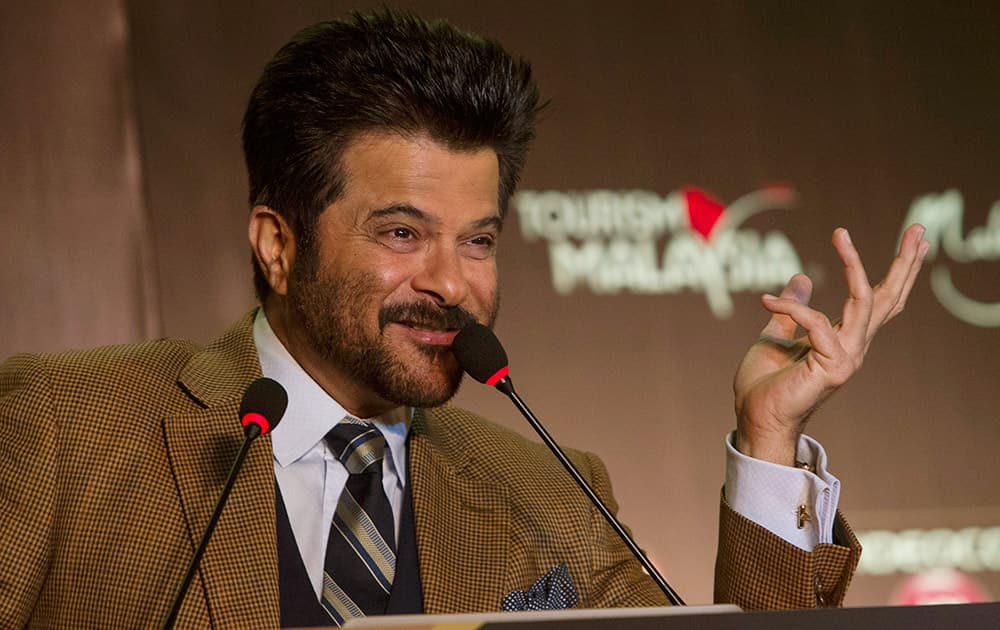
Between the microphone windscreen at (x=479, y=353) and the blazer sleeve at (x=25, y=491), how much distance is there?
0.57 metres

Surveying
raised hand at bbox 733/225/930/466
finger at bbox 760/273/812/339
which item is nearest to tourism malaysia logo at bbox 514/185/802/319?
finger at bbox 760/273/812/339

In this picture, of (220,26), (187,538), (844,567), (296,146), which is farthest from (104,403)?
→ (220,26)

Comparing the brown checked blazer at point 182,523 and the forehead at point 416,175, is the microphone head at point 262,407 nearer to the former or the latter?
the brown checked blazer at point 182,523

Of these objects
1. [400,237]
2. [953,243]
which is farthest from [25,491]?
[953,243]

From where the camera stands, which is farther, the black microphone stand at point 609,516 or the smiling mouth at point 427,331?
the smiling mouth at point 427,331

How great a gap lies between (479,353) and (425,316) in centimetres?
16

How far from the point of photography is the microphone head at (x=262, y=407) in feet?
4.70

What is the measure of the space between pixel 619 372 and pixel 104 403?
1.83 m

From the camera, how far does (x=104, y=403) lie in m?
1.79

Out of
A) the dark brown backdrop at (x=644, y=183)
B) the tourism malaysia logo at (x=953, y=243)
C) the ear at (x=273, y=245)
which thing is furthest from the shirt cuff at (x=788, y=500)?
the tourism malaysia logo at (x=953, y=243)

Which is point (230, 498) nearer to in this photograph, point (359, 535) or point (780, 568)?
point (359, 535)

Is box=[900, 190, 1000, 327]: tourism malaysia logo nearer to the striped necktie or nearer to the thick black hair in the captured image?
the thick black hair

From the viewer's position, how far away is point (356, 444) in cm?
193

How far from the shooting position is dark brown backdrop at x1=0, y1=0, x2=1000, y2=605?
311cm
